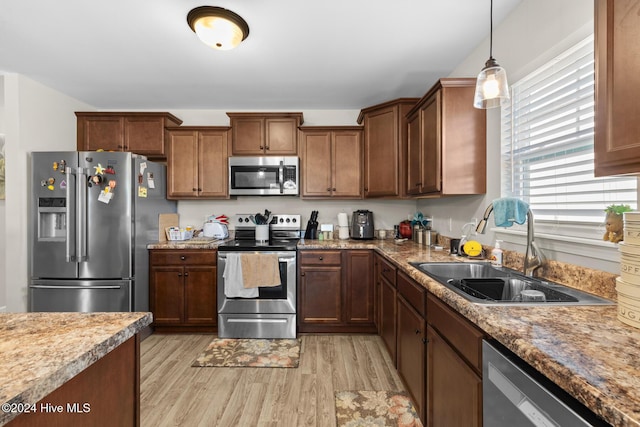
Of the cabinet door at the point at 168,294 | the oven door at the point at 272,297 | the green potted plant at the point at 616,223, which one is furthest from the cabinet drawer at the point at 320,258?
the green potted plant at the point at 616,223

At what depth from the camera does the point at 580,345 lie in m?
0.79

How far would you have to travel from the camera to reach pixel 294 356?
255 cm

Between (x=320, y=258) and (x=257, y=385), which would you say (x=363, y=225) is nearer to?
(x=320, y=258)

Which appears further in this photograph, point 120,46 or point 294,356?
point 294,356

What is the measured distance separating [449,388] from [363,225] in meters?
2.19

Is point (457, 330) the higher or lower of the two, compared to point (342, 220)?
lower

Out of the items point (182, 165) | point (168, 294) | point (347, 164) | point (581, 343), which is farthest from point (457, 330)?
point (182, 165)

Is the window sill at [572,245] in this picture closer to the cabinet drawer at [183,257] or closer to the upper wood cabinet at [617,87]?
the upper wood cabinet at [617,87]

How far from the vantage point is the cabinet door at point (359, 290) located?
298 cm

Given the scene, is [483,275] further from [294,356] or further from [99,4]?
[99,4]

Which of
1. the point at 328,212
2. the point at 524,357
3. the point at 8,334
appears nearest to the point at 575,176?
the point at 524,357

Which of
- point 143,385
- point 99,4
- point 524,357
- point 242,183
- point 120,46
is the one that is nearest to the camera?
point 524,357

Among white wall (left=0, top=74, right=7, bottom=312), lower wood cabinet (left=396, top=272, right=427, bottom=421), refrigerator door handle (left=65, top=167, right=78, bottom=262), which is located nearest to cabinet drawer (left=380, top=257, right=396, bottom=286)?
lower wood cabinet (left=396, top=272, right=427, bottom=421)

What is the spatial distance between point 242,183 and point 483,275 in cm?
252
